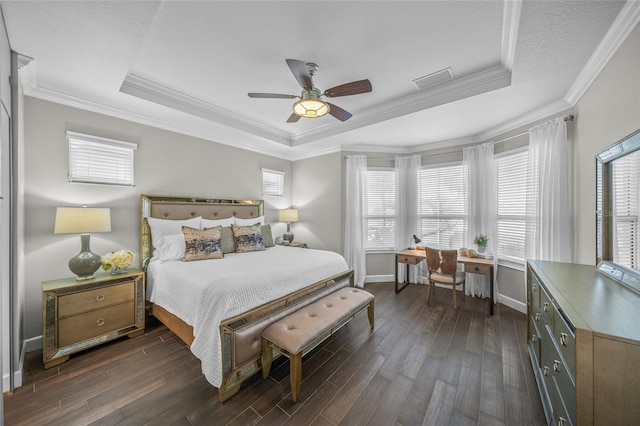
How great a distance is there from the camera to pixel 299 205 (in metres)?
5.27

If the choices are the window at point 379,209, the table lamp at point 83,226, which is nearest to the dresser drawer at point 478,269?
the window at point 379,209

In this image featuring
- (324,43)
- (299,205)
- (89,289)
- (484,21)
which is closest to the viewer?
(484,21)

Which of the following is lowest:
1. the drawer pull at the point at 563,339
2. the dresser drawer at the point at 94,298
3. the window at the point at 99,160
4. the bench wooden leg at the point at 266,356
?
the bench wooden leg at the point at 266,356

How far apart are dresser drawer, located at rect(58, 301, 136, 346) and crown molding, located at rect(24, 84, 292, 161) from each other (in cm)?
234

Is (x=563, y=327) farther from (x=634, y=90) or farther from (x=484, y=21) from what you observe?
(x=484, y=21)

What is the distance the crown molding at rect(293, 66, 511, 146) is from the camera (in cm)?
246

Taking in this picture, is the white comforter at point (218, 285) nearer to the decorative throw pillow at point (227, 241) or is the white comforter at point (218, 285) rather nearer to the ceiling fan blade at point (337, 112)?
the decorative throw pillow at point (227, 241)

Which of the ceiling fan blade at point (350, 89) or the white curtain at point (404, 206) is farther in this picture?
the white curtain at point (404, 206)

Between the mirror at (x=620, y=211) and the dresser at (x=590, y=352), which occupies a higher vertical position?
the mirror at (x=620, y=211)

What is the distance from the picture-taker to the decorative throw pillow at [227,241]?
331cm

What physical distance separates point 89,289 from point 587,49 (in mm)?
4959

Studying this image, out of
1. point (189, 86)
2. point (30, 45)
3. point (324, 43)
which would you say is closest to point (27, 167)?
point (30, 45)

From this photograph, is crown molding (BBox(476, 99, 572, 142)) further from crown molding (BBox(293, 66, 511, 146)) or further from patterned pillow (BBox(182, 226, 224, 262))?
patterned pillow (BBox(182, 226, 224, 262))

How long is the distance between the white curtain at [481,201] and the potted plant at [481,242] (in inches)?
3.4
